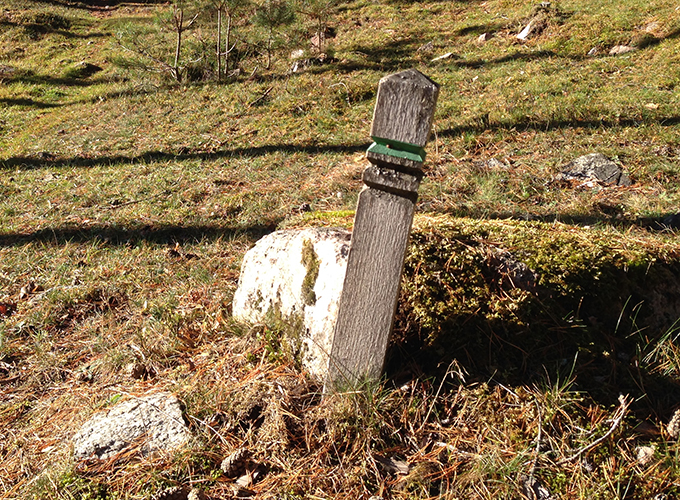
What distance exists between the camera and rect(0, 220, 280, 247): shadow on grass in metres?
5.04

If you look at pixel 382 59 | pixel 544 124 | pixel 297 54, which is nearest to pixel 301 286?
pixel 544 124

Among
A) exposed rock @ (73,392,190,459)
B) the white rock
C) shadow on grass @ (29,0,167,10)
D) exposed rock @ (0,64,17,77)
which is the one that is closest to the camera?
exposed rock @ (73,392,190,459)

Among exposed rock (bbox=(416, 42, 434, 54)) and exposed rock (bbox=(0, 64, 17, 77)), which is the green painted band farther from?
exposed rock (bbox=(0, 64, 17, 77))

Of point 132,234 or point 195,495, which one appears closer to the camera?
point 195,495

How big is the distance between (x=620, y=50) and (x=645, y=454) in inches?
345

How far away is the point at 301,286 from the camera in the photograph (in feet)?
8.23

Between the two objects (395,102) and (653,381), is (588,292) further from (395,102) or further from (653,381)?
(395,102)

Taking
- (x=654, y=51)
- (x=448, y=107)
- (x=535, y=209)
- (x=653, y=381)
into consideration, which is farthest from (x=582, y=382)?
(x=654, y=51)

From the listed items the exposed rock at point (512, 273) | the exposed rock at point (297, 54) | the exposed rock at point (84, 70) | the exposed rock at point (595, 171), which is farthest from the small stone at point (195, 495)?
the exposed rock at point (84, 70)

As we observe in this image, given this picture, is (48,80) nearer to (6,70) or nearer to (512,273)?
(6,70)

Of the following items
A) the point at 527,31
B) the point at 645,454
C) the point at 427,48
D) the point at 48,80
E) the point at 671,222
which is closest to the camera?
the point at 645,454

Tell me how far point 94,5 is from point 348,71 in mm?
18393

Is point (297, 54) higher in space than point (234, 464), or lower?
higher

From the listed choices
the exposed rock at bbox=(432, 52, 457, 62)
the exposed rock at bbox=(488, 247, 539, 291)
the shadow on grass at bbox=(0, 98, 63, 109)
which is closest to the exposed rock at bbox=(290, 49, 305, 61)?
the exposed rock at bbox=(432, 52, 457, 62)
